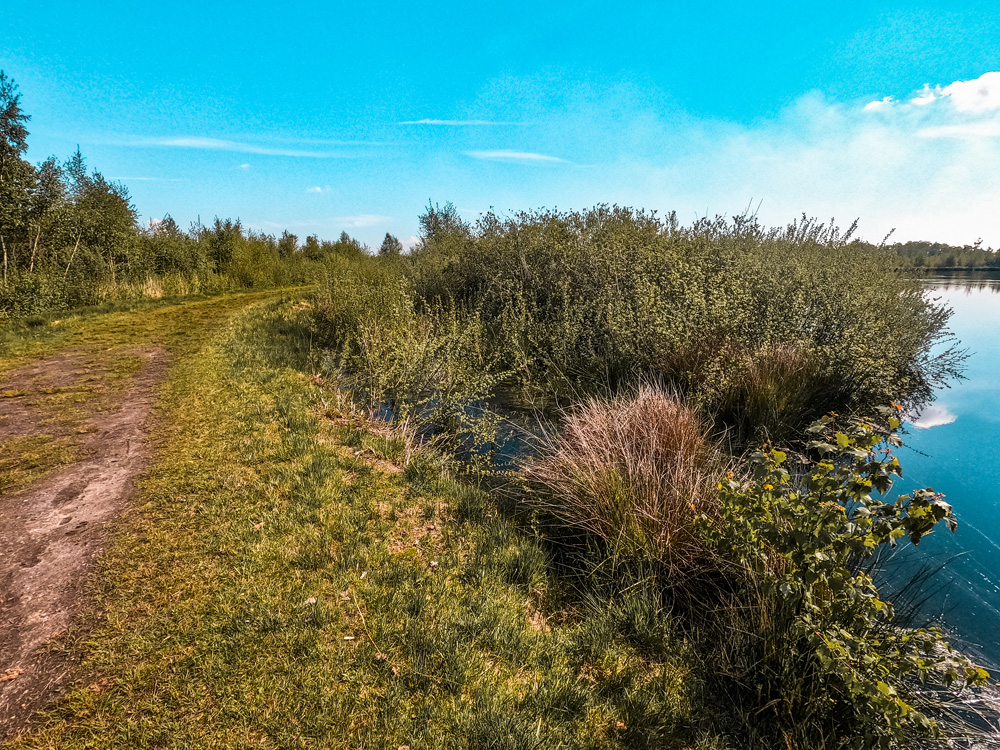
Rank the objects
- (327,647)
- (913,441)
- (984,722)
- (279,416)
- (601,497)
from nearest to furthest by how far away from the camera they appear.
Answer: (327,647) < (984,722) < (601,497) < (279,416) < (913,441)

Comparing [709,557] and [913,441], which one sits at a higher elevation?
[709,557]

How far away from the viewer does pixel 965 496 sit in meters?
5.52

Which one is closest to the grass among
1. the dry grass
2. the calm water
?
the dry grass

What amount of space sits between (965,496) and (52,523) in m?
9.25

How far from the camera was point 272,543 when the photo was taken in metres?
3.59

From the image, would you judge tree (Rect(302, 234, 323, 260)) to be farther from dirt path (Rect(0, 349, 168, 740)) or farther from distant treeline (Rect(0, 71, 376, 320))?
dirt path (Rect(0, 349, 168, 740))

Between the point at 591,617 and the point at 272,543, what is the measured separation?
96.6 inches

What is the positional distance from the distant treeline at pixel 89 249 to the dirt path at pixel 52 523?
7.76m

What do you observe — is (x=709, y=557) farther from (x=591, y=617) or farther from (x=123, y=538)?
(x=123, y=538)

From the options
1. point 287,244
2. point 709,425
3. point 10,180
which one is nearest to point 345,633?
point 709,425

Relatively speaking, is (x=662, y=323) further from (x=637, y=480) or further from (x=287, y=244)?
(x=287, y=244)

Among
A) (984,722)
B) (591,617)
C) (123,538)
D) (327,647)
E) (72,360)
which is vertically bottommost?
(984,722)

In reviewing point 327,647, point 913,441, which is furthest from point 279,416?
point 913,441

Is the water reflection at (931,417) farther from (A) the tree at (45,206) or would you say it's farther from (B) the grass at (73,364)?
(A) the tree at (45,206)
